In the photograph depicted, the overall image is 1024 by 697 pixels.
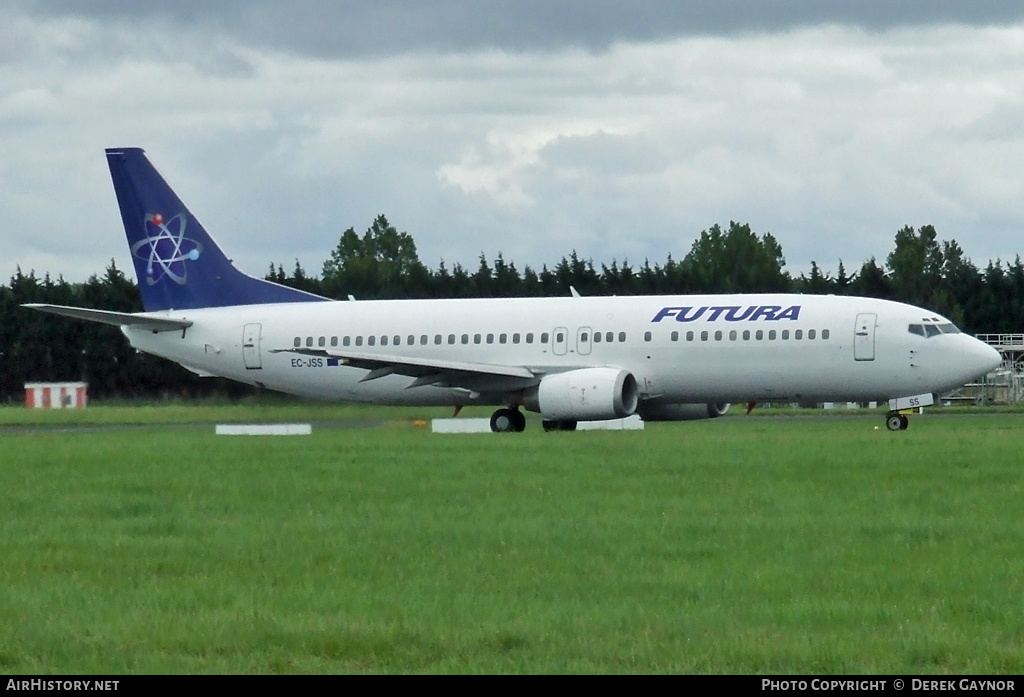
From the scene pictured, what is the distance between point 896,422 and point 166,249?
2125cm

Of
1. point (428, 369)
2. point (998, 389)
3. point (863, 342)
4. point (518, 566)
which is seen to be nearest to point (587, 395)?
point (428, 369)

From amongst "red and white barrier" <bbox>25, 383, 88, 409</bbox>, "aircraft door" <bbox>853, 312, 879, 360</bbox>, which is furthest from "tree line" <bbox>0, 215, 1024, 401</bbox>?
"aircraft door" <bbox>853, 312, 879, 360</bbox>

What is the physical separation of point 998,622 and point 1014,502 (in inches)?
291

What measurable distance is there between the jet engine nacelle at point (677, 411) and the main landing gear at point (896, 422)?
5286mm

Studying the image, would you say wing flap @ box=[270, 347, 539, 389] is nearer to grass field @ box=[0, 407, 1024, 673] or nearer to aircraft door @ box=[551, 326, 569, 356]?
aircraft door @ box=[551, 326, 569, 356]

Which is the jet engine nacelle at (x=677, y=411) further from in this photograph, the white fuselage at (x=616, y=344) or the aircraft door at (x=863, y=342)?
the aircraft door at (x=863, y=342)

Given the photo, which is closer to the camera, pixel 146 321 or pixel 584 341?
pixel 584 341

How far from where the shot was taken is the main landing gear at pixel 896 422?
1512 inches

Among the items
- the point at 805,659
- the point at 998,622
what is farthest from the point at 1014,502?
the point at 805,659

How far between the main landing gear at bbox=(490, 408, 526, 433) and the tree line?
12.5 m

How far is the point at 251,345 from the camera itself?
150 feet

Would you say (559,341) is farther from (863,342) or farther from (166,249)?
(166,249)

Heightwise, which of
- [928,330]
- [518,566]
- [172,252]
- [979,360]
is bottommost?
[518,566]
